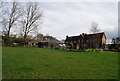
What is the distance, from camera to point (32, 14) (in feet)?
179

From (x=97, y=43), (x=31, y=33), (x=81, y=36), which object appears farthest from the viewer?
(x=81, y=36)

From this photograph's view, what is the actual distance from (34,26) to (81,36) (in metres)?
28.2

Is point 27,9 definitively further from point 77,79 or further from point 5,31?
point 77,79

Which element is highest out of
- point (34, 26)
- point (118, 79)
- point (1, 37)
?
point (34, 26)

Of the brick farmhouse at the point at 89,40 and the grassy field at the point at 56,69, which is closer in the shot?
the grassy field at the point at 56,69

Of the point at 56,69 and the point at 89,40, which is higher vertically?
the point at 89,40

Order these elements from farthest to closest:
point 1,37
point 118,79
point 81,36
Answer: point 81,36 → point 1,37 → point 118,79

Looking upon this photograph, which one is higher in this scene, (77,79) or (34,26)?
(34,26)

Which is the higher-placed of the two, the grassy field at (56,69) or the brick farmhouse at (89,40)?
the brick farmhouse at (89,40)

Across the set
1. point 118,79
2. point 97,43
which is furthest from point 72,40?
point 118,79

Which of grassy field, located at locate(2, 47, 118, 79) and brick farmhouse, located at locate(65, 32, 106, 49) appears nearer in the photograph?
grassy field, located at locate(2, 47, 118, 79)

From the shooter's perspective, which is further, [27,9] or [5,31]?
[27,9]

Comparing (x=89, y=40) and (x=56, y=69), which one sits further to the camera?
(x=89, y=40)

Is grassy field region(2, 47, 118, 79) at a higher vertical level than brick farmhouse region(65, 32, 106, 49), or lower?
lower
